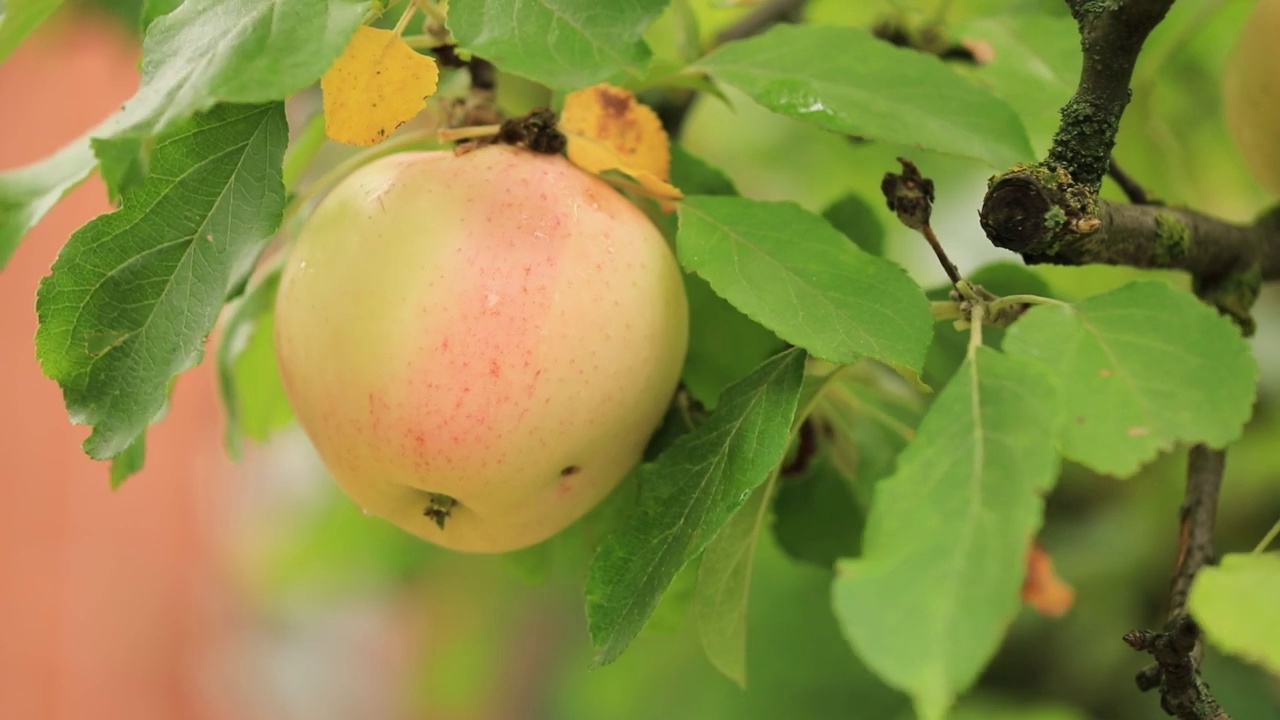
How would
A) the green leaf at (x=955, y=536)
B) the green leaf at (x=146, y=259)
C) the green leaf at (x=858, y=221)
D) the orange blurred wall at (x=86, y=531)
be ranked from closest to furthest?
the green leaf at (x=955, y=536), the green leaf at (x=146, y=259), the green leaf at (x=858, y=221), the orange blurred wall at (x=86, y=531)

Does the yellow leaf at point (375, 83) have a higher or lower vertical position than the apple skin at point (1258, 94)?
higher

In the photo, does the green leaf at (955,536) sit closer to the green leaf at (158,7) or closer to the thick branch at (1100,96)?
the thick branch at (1100,96)

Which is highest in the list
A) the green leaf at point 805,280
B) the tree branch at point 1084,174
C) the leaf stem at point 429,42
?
the tree branch at point 1084,174

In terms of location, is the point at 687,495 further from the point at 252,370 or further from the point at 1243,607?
the point at 252,370

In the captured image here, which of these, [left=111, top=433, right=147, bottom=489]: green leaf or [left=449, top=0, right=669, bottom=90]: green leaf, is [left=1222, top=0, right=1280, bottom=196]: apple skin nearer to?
[left=449, top=0, right=669, bottom=90]: green leaf

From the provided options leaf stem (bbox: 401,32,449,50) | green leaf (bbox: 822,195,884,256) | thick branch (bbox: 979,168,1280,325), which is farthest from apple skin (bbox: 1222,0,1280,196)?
leaf stem (bbox: 401,32,449,50)

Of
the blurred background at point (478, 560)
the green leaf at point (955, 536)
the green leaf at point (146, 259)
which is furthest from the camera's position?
the blurred background at point (478, 560)

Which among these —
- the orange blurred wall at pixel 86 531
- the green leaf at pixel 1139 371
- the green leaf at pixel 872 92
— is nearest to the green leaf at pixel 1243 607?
the green leaf at pixel 1139 371

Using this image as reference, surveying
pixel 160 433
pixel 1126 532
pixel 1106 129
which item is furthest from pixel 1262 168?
pixel 160 433
